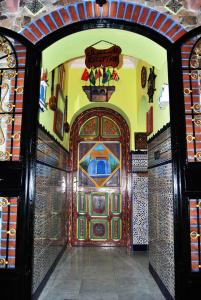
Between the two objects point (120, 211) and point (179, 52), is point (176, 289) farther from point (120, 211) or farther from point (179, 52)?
point (120, 211)

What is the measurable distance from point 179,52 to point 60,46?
53.7 inches

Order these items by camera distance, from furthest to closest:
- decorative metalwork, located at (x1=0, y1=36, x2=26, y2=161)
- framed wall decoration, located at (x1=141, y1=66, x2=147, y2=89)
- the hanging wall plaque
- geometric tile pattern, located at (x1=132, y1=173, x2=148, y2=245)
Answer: geometric tile pattern, located at (x1=132, y1=173, x2=148, y2=245) → framed wall decoration, located at (x1=141, y1=66, x2=147, y2=89) → the hanging wall plaque → decorative metalwork, located at (x1=0, y1=36, x2=26, y2=161)

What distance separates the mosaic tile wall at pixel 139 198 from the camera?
5.09 m

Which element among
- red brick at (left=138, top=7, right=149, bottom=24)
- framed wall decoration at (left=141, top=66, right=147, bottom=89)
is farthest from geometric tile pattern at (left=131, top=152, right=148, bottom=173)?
red brick at (left=138, top=7, right=149, bottom=24)

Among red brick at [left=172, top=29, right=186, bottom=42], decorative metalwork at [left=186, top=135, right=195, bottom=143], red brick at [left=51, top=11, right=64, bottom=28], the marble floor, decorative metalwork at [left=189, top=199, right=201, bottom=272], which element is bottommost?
the marble floor

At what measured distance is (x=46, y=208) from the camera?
3.38 meters

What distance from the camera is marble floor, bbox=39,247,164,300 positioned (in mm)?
2932

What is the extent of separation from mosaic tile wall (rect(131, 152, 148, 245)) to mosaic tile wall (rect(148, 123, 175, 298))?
1.43 meters

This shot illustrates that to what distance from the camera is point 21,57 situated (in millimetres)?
2598

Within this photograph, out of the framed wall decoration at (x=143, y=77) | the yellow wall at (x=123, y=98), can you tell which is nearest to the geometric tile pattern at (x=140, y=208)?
the yellow wall at (x=123, y=98)

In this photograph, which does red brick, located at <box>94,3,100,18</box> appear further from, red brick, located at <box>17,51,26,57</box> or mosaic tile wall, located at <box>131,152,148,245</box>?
mosaic tile wall, located at <box>131,152,148,245</box>

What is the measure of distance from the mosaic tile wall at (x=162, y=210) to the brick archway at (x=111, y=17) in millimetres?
1064

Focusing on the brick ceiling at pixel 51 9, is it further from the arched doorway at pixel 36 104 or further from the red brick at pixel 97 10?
the red brick at pixel 97 10

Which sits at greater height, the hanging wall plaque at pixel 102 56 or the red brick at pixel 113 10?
the red brick at pixel 113 10
